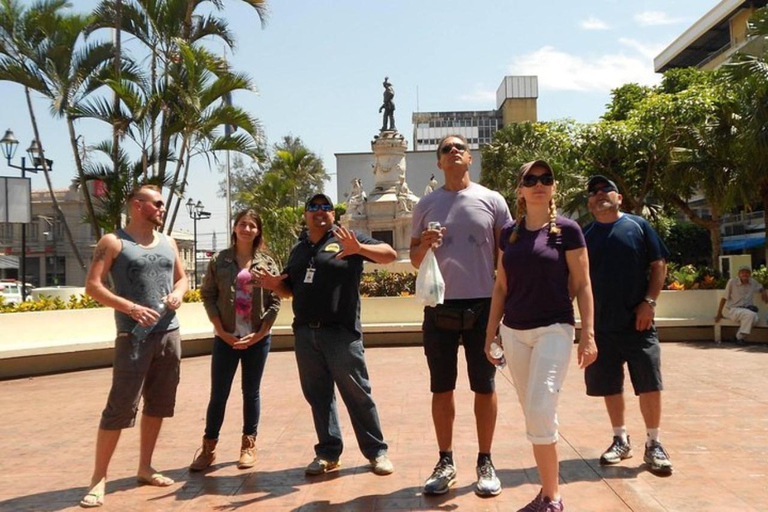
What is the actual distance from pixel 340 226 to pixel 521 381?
1490 millimetres

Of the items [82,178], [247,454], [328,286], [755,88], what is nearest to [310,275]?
[328,286]

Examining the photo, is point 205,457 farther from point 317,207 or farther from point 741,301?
point 741,301

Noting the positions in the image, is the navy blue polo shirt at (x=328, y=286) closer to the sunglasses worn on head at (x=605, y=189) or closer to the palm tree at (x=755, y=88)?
the sunglasses worn on head at (x=605, y=189)

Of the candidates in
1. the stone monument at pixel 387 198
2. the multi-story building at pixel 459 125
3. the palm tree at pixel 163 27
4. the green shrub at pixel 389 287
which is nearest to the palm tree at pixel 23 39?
the palm tree at pixel 163 27

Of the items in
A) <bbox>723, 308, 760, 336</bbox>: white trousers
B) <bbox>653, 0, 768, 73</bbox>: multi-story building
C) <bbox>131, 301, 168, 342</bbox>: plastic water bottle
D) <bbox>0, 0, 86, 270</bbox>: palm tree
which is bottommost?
<bbox>723, 308, 760, 336</bbox>: white trousers

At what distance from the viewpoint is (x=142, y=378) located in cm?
454

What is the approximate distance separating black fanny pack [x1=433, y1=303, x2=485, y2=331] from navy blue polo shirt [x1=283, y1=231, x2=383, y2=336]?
69 cm

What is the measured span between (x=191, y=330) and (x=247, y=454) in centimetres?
849

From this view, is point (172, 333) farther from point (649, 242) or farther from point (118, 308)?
point (649, 242)

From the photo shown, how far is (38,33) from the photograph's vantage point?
14555 mm

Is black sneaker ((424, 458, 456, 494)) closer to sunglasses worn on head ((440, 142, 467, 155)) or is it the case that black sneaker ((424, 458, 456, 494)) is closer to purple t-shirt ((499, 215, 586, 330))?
purple t-shirt ((499, 215, 586, 330))

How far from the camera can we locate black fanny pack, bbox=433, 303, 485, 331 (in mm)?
4312

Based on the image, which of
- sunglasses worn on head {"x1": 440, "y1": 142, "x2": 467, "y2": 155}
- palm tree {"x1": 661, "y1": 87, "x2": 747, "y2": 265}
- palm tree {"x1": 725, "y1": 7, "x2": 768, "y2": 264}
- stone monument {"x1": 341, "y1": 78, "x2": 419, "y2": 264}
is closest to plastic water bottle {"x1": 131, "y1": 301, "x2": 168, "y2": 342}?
sunglasses worn on head {"x1": 440, "y1": 142, "x2": 467, "y2": 155}

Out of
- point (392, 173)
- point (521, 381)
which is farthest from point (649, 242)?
point (392, 173)
